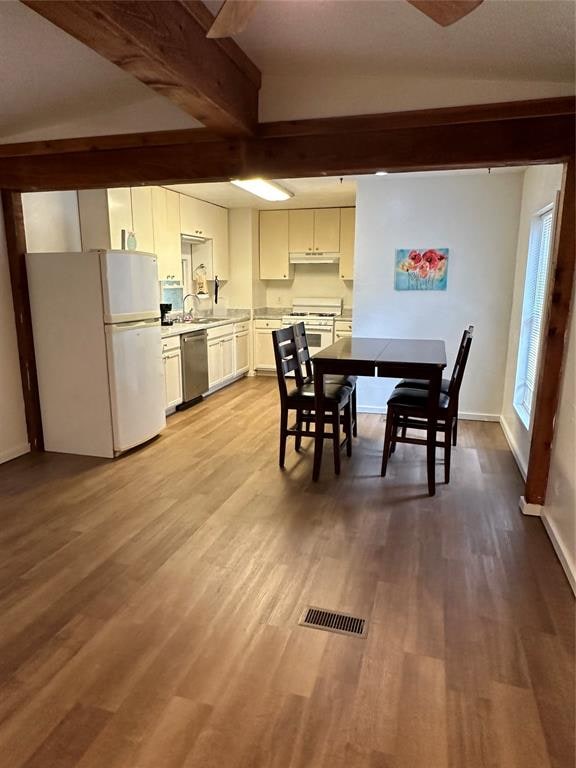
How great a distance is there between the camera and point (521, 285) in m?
4.23

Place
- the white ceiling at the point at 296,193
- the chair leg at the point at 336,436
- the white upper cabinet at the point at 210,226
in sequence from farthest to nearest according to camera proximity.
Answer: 1. the white upper cabinet at the point at 210,226
2. the white ceiling at the point at 296,193
3. the chair leg at the point at 336,436

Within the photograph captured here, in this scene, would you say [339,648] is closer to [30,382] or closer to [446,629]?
[446,629]

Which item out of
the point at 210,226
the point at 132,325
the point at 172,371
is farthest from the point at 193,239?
the point at 132,325

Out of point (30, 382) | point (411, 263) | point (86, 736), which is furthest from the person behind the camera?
point (411, 263)

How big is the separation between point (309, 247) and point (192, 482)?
14.5 feet

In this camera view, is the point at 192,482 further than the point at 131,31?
Yes

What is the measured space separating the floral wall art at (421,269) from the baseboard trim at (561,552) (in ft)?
8.64

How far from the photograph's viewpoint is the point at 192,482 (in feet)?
11.0

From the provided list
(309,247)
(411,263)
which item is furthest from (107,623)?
(309,247)

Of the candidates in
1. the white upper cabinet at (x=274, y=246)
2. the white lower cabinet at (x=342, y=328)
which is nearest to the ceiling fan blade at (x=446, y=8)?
the white lower cabinet at (x=342, y=328)

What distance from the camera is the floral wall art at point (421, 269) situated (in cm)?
471

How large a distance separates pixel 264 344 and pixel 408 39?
4909 mm

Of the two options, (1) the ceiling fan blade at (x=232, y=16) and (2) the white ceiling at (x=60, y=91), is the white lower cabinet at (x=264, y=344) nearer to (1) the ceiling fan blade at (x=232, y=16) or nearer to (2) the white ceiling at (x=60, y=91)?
(2) the white ceiling at (x=60, y=91)

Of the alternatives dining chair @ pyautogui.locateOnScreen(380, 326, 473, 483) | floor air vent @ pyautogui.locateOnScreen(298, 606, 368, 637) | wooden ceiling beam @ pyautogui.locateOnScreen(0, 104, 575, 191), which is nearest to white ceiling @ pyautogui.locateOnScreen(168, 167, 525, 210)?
wooden ceiling beam @ pyautogui.locateOnScreen(0, 104, 575, 191)
